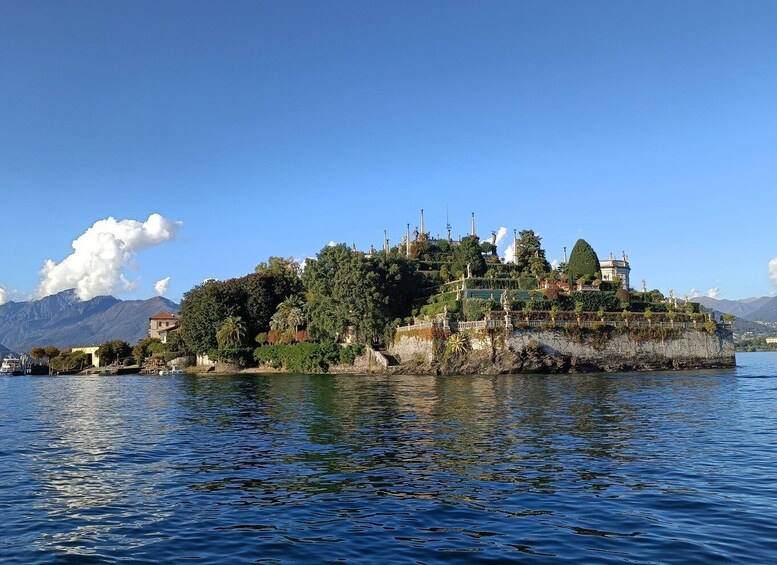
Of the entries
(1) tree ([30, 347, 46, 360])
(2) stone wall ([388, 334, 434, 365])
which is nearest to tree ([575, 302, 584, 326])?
(2) stone wall ([388, 334, 434, 365])

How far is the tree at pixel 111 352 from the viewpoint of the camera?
5846 inches

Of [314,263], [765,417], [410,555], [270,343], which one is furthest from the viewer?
[270,343]

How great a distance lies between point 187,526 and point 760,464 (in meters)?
17.9

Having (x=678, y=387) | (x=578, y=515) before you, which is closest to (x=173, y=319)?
(x=678, y=387)

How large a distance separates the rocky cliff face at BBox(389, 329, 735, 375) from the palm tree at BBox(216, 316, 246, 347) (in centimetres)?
3263

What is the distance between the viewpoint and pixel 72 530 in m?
15.3

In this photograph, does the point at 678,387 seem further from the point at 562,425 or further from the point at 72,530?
the point at 72,530

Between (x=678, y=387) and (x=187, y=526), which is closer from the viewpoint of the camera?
(x=187, y=526)

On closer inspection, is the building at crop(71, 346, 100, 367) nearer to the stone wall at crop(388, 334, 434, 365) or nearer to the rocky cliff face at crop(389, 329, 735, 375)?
the stone wall at crop(388, 334, 434, 365)

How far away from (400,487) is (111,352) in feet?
476

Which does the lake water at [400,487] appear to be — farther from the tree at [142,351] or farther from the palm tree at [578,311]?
the tree at [142,351]

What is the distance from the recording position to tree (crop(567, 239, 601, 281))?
101625 mm

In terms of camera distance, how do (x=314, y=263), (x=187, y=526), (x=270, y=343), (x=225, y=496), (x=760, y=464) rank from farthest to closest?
(x=270, y=343) < (x=314, y=263) < (x=760, y=464) < (x=225, y=496) < (x=187, y=526)

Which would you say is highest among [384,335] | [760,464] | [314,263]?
[314,263]
